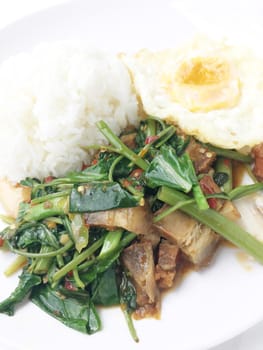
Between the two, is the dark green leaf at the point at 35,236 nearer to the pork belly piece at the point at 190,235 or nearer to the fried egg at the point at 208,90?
the pork belly piece at the point at 190,235

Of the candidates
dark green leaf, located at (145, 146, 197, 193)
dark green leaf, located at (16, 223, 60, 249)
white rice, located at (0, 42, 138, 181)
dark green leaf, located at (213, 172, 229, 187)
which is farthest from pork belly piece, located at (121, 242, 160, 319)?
white rice, located at (0, 42, 138, 181)

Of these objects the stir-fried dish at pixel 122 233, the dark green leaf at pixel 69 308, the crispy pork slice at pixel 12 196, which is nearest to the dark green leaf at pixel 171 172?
the stir-fried dish at pixel 122 233

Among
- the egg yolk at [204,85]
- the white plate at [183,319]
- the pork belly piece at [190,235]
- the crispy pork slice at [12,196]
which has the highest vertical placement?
the egg yolk at [204,85]

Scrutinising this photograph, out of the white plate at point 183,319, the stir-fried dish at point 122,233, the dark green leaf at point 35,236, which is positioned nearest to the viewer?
the white plate at point 183,319

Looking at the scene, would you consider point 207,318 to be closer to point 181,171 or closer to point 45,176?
point 181,171

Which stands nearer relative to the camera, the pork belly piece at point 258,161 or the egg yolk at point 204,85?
the pork belly piece at point 258,161

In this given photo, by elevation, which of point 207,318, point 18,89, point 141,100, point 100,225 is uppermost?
point 18,89

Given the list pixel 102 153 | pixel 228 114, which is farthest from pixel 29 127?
pixel 228 114
